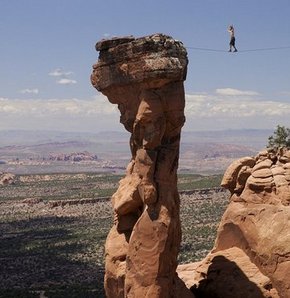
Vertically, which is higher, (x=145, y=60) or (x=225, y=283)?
(x=145, y=60)

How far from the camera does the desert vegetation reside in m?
60.1

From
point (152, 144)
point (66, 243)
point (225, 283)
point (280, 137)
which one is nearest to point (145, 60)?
point (152, 144)

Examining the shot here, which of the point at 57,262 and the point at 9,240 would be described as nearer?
the point at 57,262

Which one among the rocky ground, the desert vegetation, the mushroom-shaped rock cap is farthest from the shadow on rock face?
the desert vegetation

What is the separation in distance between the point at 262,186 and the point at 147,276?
5.94 meters

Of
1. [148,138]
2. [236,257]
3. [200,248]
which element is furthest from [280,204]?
[200,248]

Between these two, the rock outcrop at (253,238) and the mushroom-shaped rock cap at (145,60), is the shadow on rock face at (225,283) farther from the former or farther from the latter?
the mushroom-shaped rock cap at (145,60)

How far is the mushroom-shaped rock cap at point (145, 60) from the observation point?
16.7m

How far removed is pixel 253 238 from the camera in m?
19.8

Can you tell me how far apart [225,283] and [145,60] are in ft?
26.9

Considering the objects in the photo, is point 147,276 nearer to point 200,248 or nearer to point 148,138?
point 148,138

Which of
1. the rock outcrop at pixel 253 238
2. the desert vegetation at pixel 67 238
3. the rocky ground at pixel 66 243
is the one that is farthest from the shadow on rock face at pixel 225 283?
the desert vegetation at pixel 67 238

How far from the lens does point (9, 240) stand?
93438mm

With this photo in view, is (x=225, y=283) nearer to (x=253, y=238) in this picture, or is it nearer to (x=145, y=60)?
(x=253, y=238)
